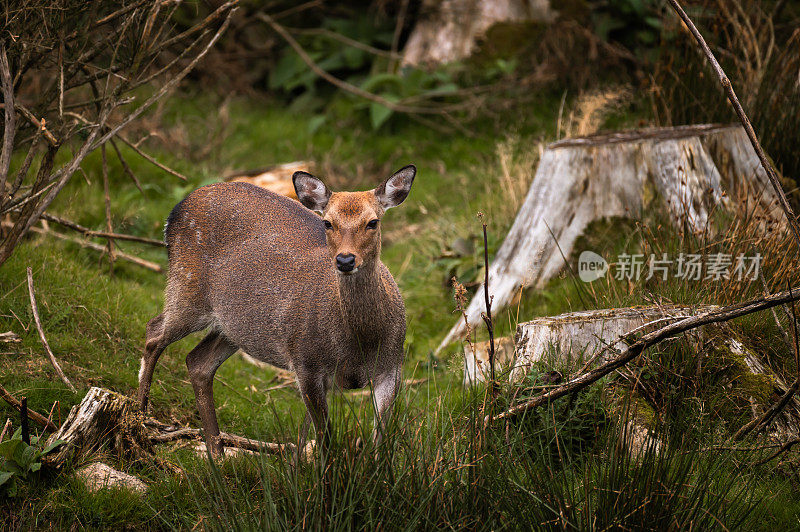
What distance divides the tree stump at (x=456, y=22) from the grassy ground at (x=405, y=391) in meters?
1.30

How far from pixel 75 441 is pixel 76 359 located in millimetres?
1406

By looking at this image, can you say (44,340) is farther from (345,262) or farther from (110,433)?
(345,262)

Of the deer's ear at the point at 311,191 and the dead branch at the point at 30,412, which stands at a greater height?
the deer's ear at the point at 311,191

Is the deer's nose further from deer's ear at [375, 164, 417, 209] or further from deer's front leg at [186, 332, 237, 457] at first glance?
deer's front leg at [186, 332, 237, 457]

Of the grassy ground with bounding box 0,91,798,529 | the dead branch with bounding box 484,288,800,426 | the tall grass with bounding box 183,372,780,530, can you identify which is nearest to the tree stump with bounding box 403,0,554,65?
the grassy ground with bounding box 0,91,798,529

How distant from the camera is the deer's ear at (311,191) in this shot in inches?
185

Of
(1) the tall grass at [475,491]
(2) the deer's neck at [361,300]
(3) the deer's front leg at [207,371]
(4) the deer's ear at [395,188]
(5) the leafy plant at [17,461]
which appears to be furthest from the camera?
(3) the deer's front leg at [207,371]

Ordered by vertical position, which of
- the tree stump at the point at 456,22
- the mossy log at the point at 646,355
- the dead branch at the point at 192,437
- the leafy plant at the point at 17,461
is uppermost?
the leafy plant at the point at 17,461

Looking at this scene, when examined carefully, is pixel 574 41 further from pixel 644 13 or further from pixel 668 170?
pixel 668 170

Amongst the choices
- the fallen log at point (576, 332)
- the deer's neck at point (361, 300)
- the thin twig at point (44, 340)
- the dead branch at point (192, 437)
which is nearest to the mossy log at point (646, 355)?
the fallen log at point (576, 332)

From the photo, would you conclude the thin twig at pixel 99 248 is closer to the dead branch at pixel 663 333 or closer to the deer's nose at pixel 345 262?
the deer's nose at pixel 345 262

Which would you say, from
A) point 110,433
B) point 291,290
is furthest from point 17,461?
point 291,290

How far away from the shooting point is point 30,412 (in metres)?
4.48

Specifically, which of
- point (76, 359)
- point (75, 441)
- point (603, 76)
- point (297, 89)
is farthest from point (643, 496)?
point (297, 89)
